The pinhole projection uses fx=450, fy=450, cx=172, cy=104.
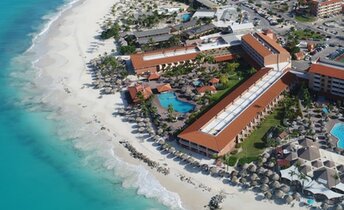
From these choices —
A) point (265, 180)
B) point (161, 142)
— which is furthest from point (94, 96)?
point (265, 180)

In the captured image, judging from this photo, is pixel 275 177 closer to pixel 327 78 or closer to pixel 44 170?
pixel 327 78

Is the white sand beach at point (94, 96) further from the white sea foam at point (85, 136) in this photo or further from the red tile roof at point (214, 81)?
the red tile roof at point (214, 81)

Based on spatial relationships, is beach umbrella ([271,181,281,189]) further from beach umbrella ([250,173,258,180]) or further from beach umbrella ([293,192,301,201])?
beach umbrella ([250,173,258,180])

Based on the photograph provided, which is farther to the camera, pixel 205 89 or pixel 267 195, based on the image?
pixel 205 89

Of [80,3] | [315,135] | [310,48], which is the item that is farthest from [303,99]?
[80,3]

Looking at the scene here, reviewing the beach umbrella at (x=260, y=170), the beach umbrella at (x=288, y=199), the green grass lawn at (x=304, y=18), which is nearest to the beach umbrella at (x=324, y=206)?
the beach umbrella at (x=288, y=199)

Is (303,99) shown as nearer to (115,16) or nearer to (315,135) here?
(315,135)
